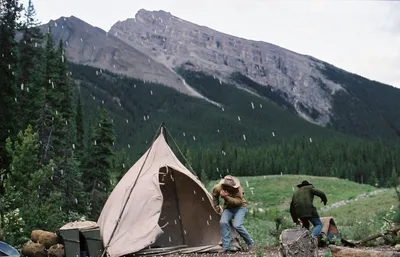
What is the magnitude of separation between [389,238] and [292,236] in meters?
4.08

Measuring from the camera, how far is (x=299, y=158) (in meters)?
120

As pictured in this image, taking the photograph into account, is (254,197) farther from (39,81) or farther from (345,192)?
(39,81)

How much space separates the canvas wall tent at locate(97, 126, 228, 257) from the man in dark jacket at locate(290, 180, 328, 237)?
231cm

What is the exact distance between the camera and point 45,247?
11.9 metres

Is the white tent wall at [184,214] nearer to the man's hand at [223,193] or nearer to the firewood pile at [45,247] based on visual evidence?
the man's hand at [223,193]

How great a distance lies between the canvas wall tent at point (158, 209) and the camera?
12.1 metres

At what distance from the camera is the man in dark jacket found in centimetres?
1193

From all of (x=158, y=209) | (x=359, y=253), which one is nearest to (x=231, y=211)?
(x=158, y=209)

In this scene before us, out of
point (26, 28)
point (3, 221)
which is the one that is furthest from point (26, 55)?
point (3, 221)

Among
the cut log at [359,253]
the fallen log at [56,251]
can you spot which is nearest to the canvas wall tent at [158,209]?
the fallen log at [56,251]

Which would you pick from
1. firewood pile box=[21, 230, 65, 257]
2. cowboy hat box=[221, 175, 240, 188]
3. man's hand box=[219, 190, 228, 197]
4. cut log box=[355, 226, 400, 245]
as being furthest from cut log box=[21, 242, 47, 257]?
cut log box=[355, 226, 400, 245]

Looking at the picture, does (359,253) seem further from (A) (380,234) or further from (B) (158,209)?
(B) (158,209)

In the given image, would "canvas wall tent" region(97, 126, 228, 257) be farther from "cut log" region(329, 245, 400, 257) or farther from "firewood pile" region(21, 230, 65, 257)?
"cut log" region(329, 245, 400, 257)

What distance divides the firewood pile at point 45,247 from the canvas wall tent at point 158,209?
3.32 feet
